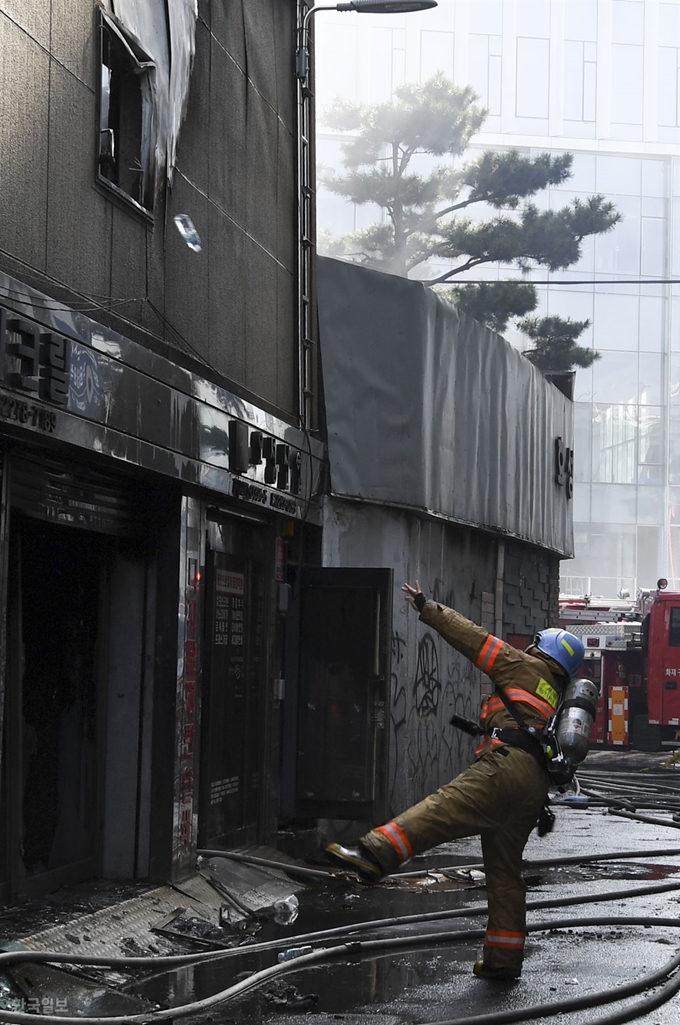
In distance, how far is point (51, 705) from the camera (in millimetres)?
9305

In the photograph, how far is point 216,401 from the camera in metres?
10.8

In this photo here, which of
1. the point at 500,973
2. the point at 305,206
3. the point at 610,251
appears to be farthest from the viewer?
the point at 610,251

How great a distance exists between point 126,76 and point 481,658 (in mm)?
4562

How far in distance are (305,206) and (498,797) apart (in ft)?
25.2

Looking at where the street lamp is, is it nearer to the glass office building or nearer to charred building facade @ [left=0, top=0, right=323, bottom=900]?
charred building facade @ [left=0, top=0, right=323, bottom=900]

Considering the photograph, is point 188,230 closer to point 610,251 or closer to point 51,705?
point 51,705

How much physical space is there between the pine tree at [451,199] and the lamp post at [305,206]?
2175 centimetres

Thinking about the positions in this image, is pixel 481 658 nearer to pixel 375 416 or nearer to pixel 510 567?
pixel 375 416

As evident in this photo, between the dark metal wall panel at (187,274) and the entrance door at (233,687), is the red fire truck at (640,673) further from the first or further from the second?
the dark metal wall panel at (187,274)

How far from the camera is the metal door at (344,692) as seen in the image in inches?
509

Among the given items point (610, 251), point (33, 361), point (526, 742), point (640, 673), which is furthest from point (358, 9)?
point (610, 251)

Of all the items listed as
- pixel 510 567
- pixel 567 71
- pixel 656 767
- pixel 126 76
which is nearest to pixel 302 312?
pixel 126 76

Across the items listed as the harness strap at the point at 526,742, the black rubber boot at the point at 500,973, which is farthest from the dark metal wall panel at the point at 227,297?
the black rubber boot at the point at 500,973

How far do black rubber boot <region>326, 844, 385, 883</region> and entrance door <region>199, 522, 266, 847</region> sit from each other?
3760mm
